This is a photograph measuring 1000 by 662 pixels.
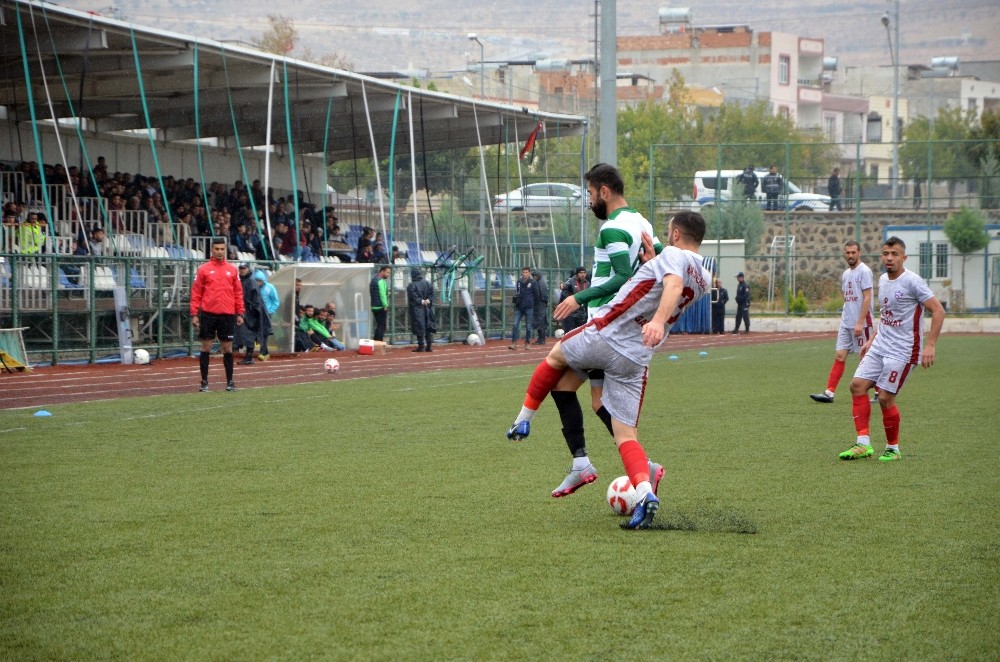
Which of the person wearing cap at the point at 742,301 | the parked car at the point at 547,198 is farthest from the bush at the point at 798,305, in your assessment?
the parked car at the point at 547,198

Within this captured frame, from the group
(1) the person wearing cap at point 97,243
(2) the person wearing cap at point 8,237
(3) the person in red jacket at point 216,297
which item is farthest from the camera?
(1) the person wearing cap at point 97,243

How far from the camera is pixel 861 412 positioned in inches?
Answer: 409

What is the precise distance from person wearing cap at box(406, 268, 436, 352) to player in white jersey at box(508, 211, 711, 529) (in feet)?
64.9

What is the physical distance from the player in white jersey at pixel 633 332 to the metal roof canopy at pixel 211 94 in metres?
16.2

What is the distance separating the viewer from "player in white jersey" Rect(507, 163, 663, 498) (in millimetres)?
7453

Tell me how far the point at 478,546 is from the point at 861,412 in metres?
5.05

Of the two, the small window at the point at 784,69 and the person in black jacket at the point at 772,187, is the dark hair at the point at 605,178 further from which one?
the small window at the point at 784,69

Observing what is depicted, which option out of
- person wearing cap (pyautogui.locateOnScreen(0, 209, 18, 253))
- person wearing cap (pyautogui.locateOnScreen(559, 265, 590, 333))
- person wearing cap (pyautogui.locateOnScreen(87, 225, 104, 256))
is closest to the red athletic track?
person wearing cap (pyautogui.locateOnScreen(559, 265, 590, 333))

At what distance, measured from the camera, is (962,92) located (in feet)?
358

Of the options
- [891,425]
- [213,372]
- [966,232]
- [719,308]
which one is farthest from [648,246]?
[966,232]

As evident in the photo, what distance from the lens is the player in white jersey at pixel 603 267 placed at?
7453 millimetres

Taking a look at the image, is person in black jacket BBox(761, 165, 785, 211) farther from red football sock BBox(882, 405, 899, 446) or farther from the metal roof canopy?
red football sock BBox(882, 405, 899, 446)

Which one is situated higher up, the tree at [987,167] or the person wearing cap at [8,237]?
the tree at [987,167]

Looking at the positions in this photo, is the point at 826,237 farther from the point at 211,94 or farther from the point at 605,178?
the point at 605,178
